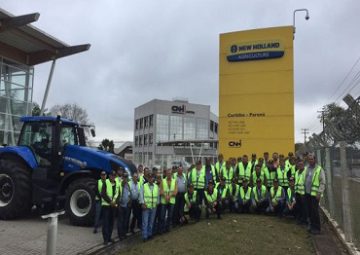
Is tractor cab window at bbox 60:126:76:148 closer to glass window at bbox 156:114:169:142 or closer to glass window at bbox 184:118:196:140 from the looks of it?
glass window at bbox 156:114:169:142

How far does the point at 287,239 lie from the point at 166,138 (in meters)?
76.3

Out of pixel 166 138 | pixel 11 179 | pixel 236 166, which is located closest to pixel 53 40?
pixel 11 179

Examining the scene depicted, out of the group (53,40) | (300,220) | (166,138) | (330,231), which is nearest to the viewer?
(330,231)

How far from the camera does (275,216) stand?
11.3 m

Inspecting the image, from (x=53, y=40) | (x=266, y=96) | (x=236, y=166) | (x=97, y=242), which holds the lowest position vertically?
(x=97, y=242)

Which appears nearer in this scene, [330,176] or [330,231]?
[330,231]

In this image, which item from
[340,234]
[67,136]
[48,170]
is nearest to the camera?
[340,234]

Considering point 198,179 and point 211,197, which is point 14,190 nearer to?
point 198,179

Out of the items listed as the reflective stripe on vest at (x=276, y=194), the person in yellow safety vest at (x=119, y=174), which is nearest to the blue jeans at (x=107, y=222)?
the person in yellow safety vest at (x=119, y=174)

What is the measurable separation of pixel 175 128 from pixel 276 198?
2977 inches

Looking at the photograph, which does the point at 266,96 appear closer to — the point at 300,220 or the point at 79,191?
the point at 300,220

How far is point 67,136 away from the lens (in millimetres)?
11945

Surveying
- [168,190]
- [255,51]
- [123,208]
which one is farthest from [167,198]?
[255,51]

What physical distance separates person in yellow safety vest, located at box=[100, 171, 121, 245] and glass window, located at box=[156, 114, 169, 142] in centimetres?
7385
